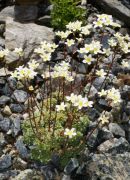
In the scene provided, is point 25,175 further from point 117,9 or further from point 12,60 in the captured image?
point 117,9

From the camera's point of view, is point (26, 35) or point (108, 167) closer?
point (108, 167)

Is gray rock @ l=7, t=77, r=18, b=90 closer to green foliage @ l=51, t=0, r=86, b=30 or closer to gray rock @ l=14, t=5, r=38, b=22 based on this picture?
green foliage @ l=51, t=0, r=86, b=30

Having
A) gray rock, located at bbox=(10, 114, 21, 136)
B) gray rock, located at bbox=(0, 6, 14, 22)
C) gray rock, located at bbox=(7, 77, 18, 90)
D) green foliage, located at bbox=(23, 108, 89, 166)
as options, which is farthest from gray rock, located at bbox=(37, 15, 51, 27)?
green foliage, located at bbox=(23, 108, 89, 166)

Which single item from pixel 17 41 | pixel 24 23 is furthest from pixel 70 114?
pixel 24 23

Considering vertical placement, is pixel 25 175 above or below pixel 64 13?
below


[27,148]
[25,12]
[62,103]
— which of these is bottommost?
[27,148]

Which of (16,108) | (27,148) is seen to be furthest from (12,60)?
(27,148)

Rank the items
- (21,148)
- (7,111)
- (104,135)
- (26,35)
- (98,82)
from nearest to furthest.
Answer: (21,148), (104,135), (7,111), (98,82), (26,35)
